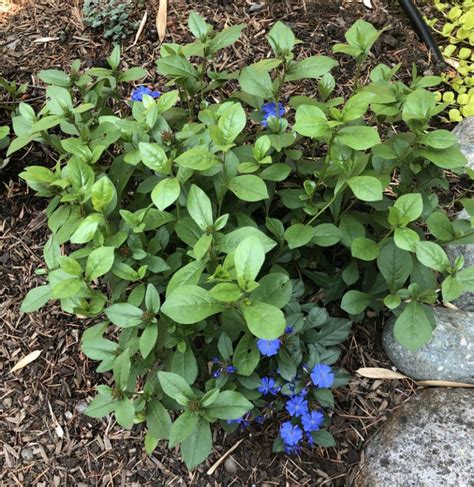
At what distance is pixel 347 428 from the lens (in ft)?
8.13

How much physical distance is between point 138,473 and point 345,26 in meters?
2.66

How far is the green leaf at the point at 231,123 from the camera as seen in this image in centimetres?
206

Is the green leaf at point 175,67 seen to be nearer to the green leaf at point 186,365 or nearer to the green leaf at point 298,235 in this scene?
the green leaf at point 298,235

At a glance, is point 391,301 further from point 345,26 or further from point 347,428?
point 345,26

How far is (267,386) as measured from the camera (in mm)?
2215

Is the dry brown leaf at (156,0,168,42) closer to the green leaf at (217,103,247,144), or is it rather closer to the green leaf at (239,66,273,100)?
the green leaf at (239,66,273,100)

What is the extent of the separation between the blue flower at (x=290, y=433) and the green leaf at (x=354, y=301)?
1.63ft

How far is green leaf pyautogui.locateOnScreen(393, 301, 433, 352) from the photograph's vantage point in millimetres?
2080

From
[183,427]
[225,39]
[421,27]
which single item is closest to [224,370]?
[183,427]

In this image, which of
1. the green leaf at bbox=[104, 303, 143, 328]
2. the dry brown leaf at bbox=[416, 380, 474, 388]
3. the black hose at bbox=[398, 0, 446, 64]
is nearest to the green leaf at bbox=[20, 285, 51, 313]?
the green leaf at bbox=[104, 303, 143, 328]

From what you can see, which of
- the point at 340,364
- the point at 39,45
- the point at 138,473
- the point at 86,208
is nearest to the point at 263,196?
the point at 86,208

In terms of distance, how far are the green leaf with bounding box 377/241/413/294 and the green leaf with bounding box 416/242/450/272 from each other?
0.61 ft

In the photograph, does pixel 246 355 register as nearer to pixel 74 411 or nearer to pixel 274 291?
pixel 274 291

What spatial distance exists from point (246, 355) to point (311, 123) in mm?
873
